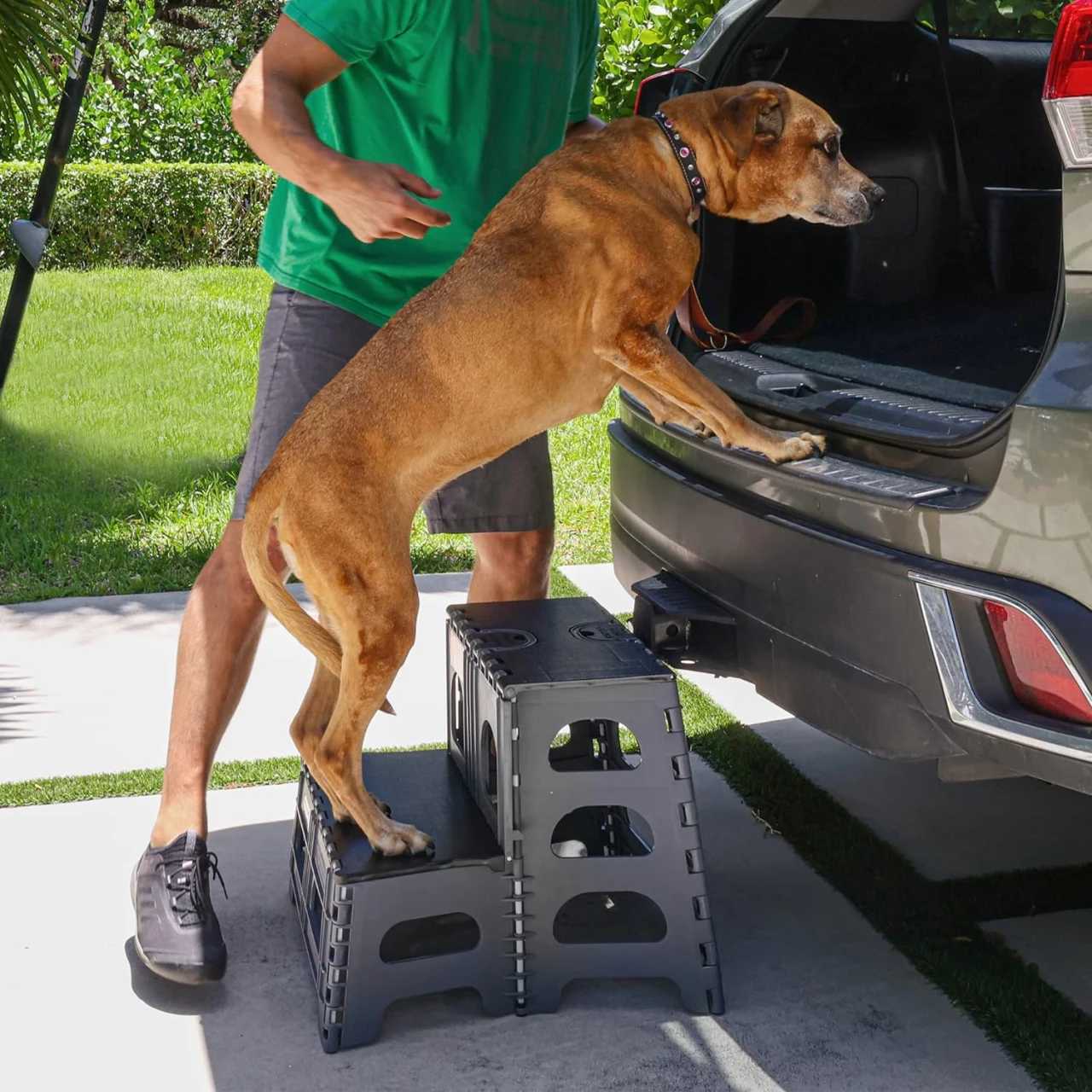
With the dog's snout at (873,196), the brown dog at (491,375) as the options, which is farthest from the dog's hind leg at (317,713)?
the dog's snout at (873,196)

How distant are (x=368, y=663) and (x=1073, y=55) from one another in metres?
1.62

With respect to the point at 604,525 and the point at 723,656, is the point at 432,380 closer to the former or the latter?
the point at 723,656

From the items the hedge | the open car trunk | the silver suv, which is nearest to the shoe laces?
the silver suv

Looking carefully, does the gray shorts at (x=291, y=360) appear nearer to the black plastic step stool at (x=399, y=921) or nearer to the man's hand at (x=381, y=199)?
the man's hand at (x=381, y=199)

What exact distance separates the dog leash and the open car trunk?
0.13ft

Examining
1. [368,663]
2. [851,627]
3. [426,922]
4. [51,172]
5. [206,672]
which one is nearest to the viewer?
[851,627]

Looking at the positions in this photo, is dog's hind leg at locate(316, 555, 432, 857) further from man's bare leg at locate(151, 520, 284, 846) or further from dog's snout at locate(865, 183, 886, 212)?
dog's snout at locate(865, 183, 886, 212)

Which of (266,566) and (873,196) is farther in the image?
(873,196)

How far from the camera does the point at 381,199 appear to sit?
104 inches

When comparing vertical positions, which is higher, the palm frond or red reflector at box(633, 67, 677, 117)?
the palm frond

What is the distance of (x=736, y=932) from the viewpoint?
121 inches

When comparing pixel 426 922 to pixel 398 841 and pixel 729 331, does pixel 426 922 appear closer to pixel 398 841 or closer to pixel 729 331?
pixel 398 841

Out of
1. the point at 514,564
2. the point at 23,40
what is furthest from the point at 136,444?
the point at 514,564

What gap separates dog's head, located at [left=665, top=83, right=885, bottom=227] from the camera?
2.96m
